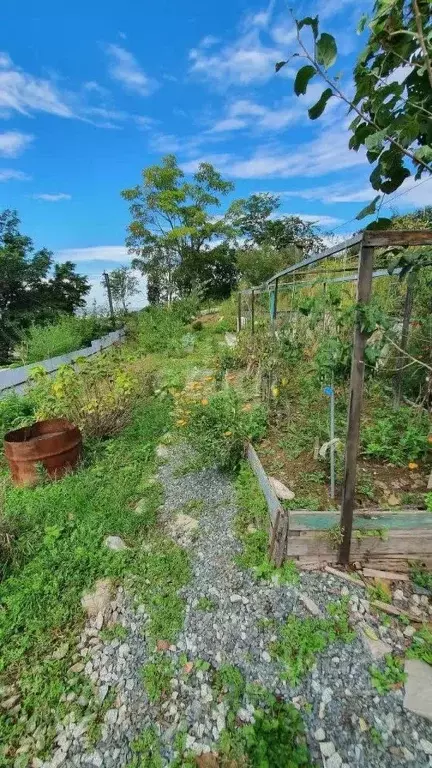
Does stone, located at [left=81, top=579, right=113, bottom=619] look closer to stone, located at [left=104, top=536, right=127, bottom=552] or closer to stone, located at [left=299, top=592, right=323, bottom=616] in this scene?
stone, located at [left=104, top=536, right=127, bottom=552]

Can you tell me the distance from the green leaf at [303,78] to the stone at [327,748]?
217 centimetres

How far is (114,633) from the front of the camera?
1.83 metres

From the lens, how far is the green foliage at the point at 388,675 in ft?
4.83

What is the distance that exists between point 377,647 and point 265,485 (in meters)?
1.09

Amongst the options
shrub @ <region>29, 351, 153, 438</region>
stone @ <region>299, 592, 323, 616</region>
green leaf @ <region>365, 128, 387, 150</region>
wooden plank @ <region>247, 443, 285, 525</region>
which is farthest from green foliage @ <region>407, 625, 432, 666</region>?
shrub @ <region>29, 351, 153, 438</region>

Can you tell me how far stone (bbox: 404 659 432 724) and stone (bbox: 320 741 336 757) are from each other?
35cm

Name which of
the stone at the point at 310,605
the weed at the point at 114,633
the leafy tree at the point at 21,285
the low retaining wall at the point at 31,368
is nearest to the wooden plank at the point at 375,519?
the stone at the point at 310,605

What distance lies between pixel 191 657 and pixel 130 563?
0.73m

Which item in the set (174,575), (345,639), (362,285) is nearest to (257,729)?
(345,639)

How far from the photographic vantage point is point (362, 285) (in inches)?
61.8

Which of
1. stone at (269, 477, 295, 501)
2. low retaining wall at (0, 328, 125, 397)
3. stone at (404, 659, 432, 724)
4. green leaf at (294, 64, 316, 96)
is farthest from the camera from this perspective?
low retaining wall at (0, 328, 125, 397)

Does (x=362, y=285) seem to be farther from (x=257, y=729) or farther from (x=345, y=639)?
(x=257, y=729)

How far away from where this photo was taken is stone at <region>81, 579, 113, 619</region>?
6.38 ft

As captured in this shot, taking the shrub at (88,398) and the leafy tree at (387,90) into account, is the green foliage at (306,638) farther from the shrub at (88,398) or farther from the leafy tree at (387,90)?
the shrub at (88,398)
